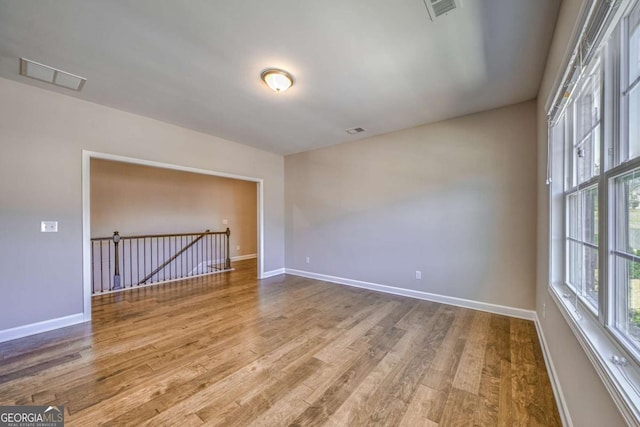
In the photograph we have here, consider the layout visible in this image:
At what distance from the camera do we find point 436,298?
380cm

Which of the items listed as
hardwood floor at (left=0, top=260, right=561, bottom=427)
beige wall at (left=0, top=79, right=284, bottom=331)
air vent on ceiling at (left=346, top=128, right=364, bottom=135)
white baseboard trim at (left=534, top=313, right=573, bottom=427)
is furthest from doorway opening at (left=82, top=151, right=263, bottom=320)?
white baseboard trim at (left=534, top=313, right=573, bottom=427)

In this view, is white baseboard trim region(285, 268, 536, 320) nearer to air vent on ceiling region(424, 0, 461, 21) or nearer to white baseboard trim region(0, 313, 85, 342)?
air vent on ceiling region(424, 0, 461, 21)

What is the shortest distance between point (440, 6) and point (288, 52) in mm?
1208

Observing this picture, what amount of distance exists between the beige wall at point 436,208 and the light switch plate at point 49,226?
375cm

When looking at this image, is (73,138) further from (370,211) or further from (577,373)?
(577,373)

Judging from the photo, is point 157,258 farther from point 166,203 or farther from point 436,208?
point 436,208

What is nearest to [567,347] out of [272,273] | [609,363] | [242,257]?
[609,363]

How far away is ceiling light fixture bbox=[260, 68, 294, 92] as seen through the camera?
97.7 inches

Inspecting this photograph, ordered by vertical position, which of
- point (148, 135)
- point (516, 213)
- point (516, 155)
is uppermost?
point (148, 135)

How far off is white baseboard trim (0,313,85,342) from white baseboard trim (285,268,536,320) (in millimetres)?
3585

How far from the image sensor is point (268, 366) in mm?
2188

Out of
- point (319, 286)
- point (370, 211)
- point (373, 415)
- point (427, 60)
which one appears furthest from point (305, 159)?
point (373, 415)

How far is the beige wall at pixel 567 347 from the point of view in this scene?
1088 millimetres

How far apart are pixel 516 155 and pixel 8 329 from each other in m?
6.12
